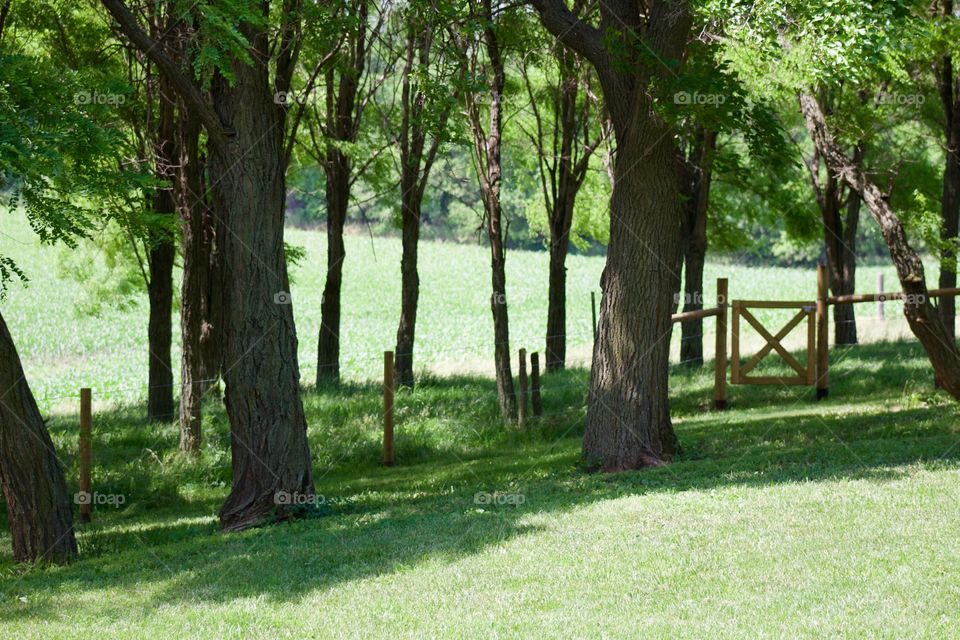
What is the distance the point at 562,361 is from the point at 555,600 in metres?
15.5

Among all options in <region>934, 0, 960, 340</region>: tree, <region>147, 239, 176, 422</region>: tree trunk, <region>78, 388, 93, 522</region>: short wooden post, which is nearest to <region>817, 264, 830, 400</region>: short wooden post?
<region>934, 0, 960, 340</region>: tree

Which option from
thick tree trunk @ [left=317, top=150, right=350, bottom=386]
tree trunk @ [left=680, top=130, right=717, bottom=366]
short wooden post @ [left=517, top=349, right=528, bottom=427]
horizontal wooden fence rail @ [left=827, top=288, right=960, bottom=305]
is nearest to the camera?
horizontal wooden fence rail @ [left=827, top=288, right=960, bottom=305]

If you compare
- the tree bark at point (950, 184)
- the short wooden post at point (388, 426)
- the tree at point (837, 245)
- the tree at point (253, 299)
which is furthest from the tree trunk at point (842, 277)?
the tree at point (253, 299)

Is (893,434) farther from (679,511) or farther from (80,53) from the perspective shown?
(80,53)

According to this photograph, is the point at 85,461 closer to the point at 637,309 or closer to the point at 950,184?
the point at 637,309

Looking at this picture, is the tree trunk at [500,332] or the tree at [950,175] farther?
the tree at [950,175]

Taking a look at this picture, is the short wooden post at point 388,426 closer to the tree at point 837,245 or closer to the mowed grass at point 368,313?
the mowed grass at point 368,313

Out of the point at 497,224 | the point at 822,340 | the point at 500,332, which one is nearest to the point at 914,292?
the point at 822,340

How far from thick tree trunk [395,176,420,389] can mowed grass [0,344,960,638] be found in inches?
213

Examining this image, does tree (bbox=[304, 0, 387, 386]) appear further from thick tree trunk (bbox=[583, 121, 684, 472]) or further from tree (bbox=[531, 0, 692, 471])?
thick tree trunk (bbox=[583, 121, 684, 472])

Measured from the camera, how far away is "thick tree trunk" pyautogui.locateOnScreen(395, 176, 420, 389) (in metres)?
20.0

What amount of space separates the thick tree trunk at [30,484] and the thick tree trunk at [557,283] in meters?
12.5

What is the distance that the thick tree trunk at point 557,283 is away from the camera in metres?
21.3

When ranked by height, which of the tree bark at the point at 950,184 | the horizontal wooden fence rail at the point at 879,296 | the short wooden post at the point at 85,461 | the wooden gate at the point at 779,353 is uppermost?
the tree bark at the point at 950,184
